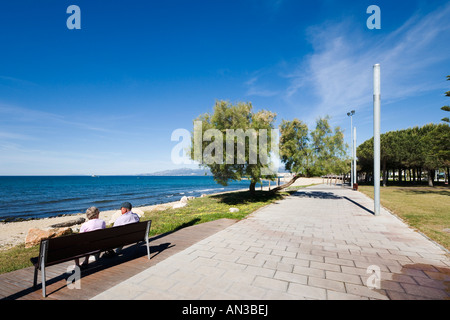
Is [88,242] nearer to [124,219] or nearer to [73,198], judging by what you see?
[124,219]

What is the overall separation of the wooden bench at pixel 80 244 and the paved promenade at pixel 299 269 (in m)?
0.82

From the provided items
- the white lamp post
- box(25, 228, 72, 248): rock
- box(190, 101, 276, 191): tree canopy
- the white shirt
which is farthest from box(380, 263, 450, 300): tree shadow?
box(25, 228, 72, 248): rock

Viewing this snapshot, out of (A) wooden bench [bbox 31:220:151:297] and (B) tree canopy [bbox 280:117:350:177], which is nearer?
(A) wooden bench [bbox 31:220:151:297]

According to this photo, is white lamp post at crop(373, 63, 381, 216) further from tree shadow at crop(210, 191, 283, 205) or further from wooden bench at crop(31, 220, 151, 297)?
wooden bench at crop(31, 220, 151, 297)

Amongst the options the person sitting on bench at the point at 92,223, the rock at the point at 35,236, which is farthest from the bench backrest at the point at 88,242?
the rock at the point at 35,236

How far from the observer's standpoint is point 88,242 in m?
3.72

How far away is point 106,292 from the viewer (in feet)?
11.0

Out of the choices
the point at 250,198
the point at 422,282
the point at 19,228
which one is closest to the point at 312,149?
the point at 250,198

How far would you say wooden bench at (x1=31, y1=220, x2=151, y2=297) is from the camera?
3.21 meters

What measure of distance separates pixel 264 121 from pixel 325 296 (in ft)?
42.6

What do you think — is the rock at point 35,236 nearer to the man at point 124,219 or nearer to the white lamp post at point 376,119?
the man at point 124,219

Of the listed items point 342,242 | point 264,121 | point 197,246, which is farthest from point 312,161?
point 197,246
